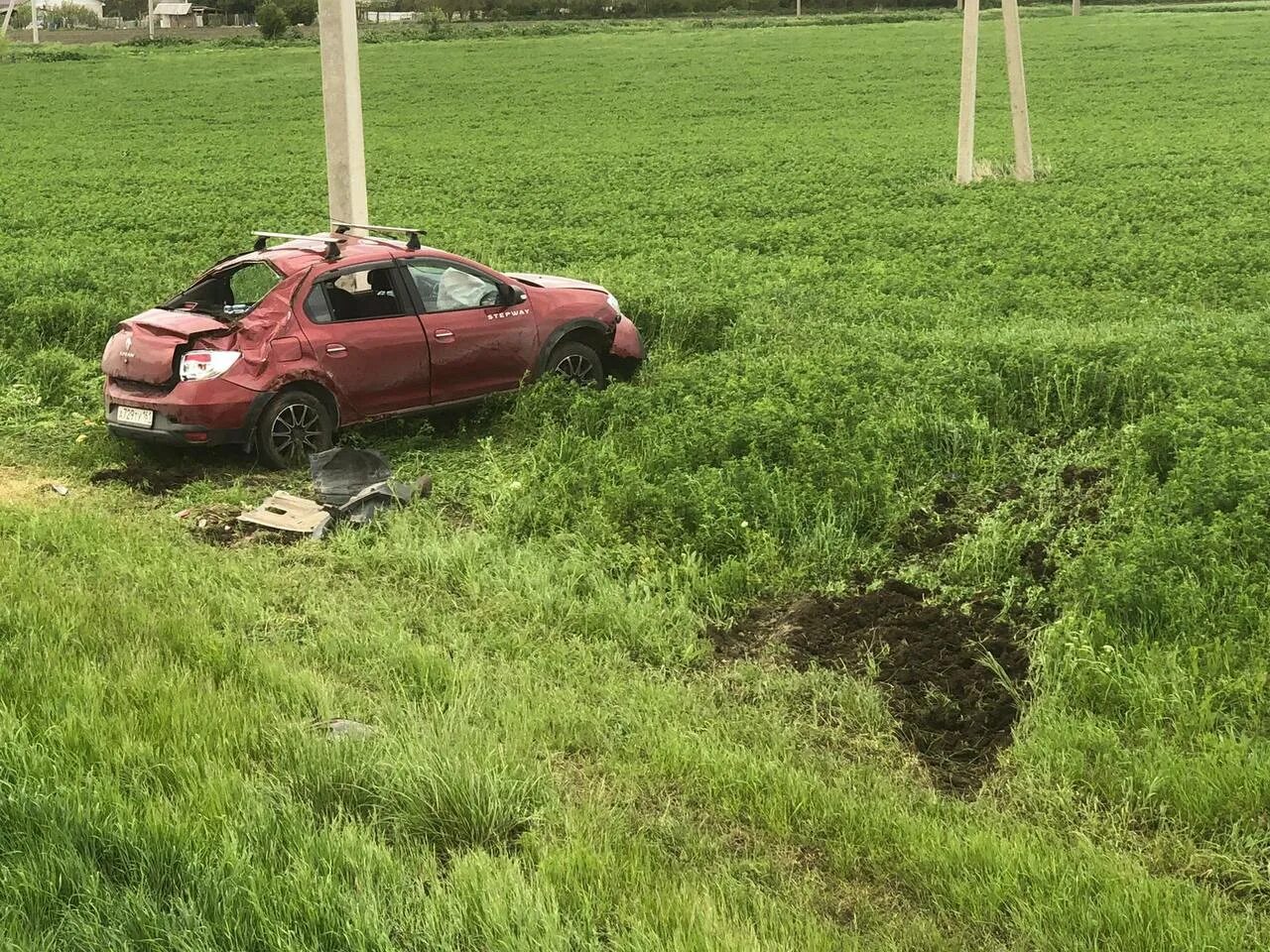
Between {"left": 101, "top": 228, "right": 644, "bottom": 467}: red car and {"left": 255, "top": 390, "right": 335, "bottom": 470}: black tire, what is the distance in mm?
10

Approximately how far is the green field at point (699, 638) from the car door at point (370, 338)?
486 mm

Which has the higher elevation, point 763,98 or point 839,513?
point 763,98

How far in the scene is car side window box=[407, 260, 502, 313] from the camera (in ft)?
33.7

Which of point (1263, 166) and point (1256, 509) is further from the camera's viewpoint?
point (1263, 166)

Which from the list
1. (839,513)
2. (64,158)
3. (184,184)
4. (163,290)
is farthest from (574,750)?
(64,158)

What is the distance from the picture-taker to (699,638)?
6.42m

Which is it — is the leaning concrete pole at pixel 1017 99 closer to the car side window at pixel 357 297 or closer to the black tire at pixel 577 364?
the black tire at pixel 577 364

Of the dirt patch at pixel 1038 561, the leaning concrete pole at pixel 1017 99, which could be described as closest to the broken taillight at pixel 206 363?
the dirt patch at pixel 1038 561

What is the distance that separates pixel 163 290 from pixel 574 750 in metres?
10.9

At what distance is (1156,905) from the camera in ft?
12.7

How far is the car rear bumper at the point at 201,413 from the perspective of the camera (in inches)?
357

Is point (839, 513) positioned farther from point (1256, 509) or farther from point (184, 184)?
point (184, 184)

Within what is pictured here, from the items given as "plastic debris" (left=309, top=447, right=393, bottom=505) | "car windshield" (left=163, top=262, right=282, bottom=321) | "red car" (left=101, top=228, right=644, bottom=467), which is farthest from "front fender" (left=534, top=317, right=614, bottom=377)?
"car windshield" (left=163, top=262, right=282, bottom=321)

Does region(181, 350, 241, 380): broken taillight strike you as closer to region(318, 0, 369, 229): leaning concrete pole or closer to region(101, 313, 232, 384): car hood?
region(101, 313, 232, 384): car hood
